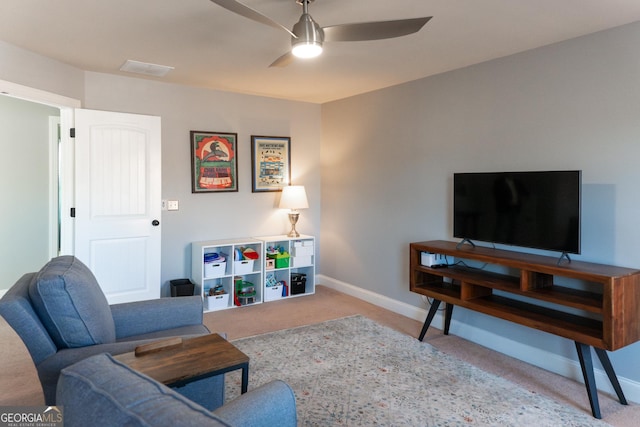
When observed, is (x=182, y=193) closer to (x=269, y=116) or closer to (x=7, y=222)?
(x=269, y=116)

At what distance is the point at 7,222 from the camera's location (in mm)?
4516

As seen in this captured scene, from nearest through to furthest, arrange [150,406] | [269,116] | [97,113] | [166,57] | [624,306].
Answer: [150,406] < [624,306] < [166,57] < [97,113] < [269,116]

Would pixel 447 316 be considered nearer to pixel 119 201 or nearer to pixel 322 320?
pixel 322 320

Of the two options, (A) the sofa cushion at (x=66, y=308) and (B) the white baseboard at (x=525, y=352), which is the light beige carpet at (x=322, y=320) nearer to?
(B) the white baseboard at (x=525, y=352)

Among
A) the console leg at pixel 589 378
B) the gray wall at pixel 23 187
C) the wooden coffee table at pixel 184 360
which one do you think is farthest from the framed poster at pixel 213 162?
the console leg at pixel 589 378

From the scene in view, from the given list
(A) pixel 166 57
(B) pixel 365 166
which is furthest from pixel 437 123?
(A) pixel 166 57

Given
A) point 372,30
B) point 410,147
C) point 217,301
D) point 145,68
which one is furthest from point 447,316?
point 145,68

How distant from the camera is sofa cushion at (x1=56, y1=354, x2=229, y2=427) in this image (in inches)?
31.3

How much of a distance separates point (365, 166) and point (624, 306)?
9.42 feet

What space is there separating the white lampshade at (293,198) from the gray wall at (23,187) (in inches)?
109

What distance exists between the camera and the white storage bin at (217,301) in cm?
436

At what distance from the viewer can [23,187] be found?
15.1 ft

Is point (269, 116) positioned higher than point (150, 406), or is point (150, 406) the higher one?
point (269, 116)

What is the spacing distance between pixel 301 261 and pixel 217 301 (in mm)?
1095
